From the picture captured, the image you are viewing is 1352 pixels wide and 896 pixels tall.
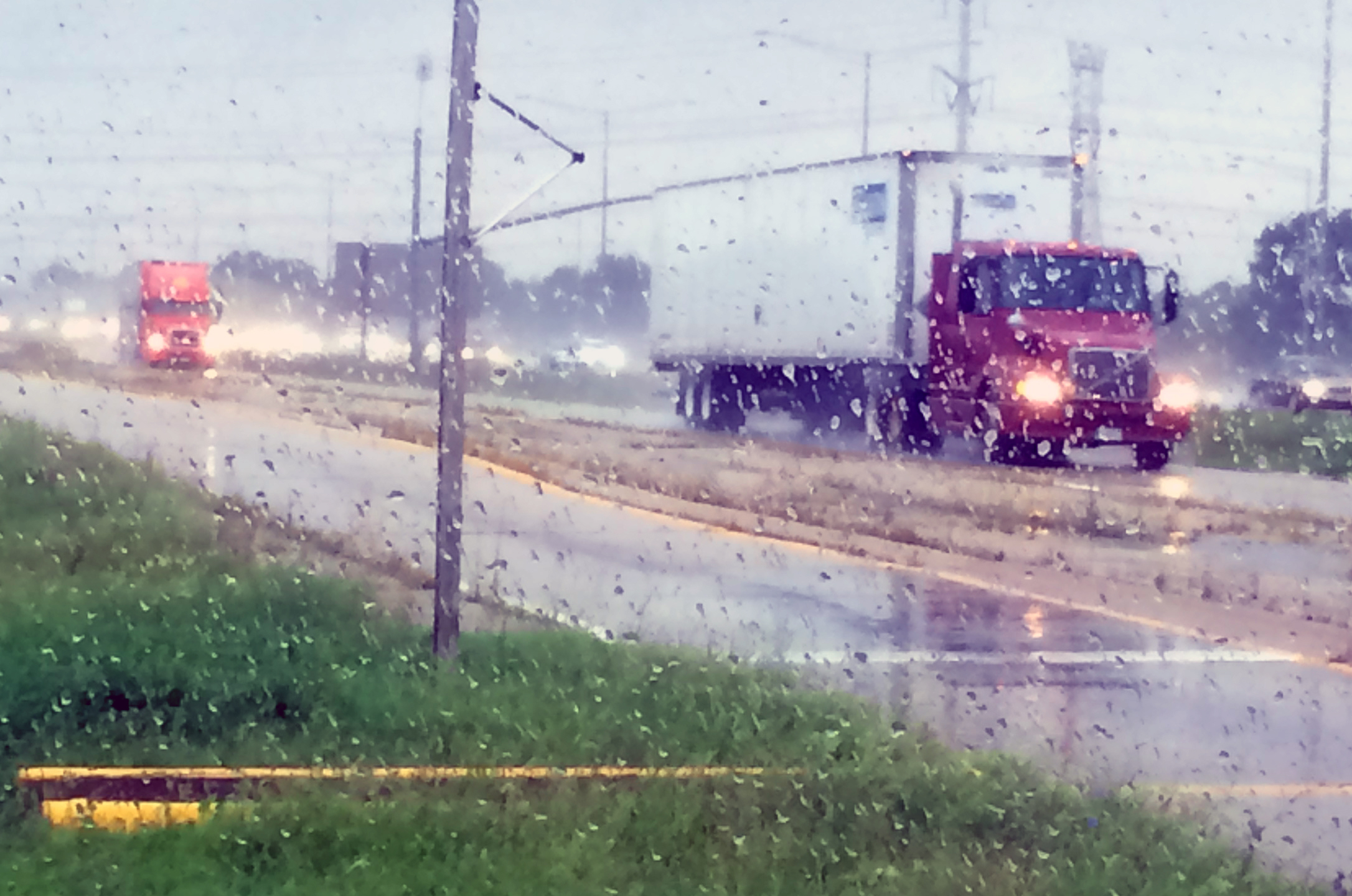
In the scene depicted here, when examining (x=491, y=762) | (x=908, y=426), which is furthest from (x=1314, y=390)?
(x=491, y=762)

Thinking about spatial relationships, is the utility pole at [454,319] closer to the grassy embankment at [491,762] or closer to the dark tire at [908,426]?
the grassy embankment at [491,762]

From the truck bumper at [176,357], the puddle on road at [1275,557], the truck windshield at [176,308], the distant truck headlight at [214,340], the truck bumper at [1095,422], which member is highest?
the truck windshield at [176,308]

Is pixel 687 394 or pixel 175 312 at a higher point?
pixel 175 312

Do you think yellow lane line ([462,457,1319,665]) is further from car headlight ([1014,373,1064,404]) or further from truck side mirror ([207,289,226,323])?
truck side mirror ([207,289,226,323])

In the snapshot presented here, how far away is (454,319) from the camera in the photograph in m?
8.53

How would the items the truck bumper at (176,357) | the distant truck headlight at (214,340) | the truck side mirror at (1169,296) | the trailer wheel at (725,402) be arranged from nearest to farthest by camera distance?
the truck side mirror at (1169,296)
the trailer wheel at (725,402)
the truck bumper at (176,357)
the distant truck headlight at (214,340)

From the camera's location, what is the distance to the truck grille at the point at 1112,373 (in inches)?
859

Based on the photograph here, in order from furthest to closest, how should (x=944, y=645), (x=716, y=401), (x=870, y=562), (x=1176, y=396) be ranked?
(x=716, y=401), (x=1176, y=396), (x=870, y=562), (x=944, y=645)

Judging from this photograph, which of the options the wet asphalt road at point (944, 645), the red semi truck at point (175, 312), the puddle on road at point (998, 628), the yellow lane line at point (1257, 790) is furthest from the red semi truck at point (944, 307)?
the red semi truck at point (175, 312)

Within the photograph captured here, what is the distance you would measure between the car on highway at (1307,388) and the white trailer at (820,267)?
17.7 m

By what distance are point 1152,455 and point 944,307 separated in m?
3.87

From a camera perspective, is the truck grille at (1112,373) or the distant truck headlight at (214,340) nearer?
the truck grille at (1112,373)

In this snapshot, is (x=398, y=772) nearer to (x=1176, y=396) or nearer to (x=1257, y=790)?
(x=1257, y=790)

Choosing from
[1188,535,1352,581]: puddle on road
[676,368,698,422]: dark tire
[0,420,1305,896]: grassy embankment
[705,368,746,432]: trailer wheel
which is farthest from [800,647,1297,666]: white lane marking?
[676,368,698,422]: dark tire
